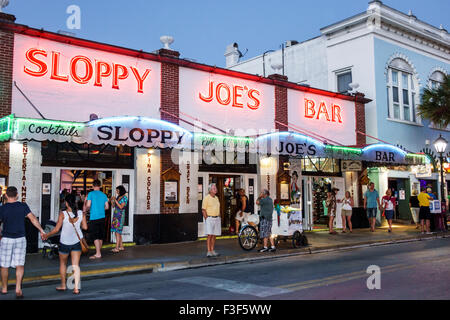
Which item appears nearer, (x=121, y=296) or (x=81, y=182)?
(x=121, y=296)

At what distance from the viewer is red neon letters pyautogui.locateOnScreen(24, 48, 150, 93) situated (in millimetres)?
12289

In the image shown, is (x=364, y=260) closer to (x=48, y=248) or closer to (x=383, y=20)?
(x=48, y=248)

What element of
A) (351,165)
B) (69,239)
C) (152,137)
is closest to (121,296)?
(69,239)

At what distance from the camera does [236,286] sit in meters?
7.81

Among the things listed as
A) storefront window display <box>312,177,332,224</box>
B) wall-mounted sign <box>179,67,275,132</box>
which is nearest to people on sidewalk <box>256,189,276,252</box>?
wall-mounted sign <box>179,67,275,132</box>

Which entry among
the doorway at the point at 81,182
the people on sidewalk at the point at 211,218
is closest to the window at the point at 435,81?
the people on sidewalk at the point at 211,218

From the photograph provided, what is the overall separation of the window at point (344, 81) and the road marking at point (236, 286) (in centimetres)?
1635

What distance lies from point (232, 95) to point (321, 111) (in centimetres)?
482

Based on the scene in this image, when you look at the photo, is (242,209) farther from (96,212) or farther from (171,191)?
(96,212)

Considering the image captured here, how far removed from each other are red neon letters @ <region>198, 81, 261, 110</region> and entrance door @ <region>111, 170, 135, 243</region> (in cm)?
385

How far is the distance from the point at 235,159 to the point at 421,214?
7.86 m

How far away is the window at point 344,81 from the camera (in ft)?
73.9

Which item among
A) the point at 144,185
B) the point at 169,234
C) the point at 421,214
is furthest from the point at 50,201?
the point at 421,214

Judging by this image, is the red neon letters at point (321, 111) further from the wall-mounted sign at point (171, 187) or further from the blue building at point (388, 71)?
the wall-mounted sign at point (171, 187)
